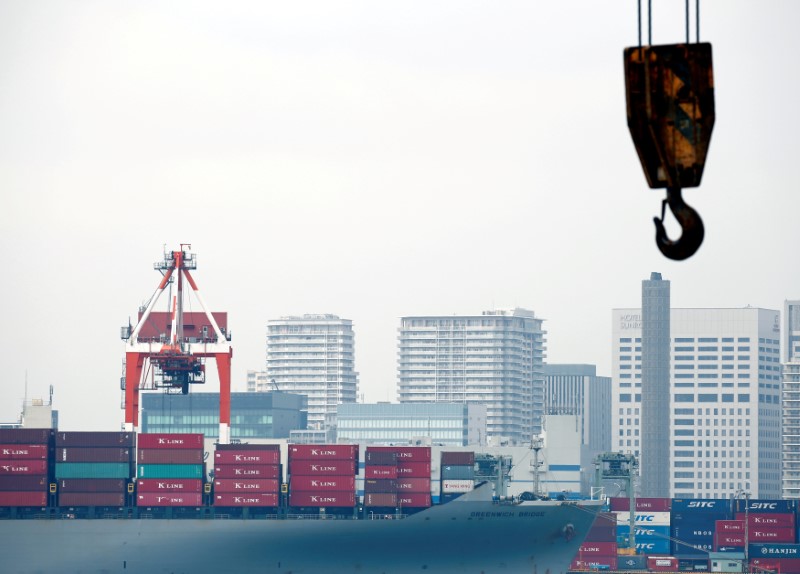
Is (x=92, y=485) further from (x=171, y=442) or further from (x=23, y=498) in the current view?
(x=171, y=442)

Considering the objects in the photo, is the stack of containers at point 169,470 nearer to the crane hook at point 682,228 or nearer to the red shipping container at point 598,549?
the red shipping container at point 598,549

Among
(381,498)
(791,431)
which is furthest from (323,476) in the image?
(791,431)

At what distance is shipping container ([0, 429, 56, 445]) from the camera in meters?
65.9

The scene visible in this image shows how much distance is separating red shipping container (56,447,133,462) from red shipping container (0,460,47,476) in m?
0.83

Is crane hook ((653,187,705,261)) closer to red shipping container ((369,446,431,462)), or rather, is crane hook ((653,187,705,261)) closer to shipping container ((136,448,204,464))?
red shipping container ((369,446,431,462))

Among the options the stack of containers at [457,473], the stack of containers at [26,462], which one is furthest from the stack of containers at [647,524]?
the stack of containers at [26,462]

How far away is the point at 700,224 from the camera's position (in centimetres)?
1238

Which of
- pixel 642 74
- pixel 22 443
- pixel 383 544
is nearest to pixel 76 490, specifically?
pixel 22 443

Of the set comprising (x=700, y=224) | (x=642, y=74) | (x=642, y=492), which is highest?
(x=642, y=74)

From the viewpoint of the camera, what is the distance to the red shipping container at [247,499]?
2618 inches

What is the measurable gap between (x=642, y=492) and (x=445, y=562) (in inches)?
5120

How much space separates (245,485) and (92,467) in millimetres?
6557

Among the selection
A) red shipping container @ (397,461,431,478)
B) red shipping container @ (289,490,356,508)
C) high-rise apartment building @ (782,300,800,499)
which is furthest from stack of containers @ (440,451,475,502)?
high-rise apartment building @ (782,300,800,499)

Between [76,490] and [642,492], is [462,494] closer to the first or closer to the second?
[76,490]
